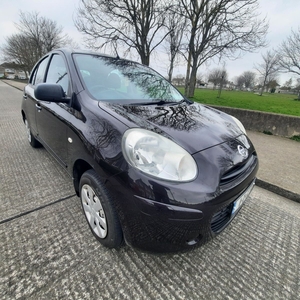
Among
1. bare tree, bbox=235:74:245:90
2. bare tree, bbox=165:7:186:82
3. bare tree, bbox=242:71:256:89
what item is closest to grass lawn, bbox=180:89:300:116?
bare tree, bbox=165:7:186:82

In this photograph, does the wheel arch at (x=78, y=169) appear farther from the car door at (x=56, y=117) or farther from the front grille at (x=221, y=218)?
the front grille at (x=221, y=218)

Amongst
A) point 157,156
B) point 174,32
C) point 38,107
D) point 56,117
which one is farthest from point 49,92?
point 174,32

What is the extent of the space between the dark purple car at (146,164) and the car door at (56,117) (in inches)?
0.9

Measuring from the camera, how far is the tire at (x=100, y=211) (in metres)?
1.37

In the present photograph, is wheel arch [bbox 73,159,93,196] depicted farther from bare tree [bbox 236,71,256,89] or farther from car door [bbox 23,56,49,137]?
bare tree [bbox 236,71,256,89]

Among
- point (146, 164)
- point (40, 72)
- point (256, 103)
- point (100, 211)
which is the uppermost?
point (40, 72)

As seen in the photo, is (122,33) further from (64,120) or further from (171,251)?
(171,251)

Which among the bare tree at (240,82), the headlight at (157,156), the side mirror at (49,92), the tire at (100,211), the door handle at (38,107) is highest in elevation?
the bare tree at (240,82)

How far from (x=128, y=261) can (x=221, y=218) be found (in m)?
0.81

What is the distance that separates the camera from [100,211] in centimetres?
151

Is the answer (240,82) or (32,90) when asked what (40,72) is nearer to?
(32,90)

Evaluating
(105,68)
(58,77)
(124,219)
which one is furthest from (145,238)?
(58,77)

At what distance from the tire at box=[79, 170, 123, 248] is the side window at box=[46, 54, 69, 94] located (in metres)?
1.03

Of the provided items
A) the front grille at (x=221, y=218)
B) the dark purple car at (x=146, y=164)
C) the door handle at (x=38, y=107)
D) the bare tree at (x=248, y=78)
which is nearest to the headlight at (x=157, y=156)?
the dark purple car at (x=146, y=164)
